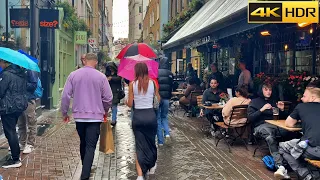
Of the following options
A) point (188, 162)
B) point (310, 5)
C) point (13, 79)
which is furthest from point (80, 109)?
point (310, 5)

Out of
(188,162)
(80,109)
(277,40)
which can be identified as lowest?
(188,162)

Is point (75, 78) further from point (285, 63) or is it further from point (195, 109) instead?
point (195, 109)

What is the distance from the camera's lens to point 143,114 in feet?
18.4

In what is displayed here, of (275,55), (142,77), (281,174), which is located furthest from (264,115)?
(275,55)

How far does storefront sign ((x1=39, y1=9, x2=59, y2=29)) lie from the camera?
13211mm

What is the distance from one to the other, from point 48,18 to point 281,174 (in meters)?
9.69

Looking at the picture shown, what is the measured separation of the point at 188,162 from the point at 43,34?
9050mm

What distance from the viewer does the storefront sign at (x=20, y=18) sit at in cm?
1050

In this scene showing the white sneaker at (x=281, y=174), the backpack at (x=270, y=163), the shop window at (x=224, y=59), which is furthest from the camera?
the shop window at (x=224, y=59)

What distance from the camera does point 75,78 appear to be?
18.2 feet

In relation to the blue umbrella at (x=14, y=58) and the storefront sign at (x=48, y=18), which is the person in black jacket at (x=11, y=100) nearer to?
the blue umbrella at (x=14, y=58)

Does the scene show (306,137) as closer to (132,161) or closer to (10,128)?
(132,161)

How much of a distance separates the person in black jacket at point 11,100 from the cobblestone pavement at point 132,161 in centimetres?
35

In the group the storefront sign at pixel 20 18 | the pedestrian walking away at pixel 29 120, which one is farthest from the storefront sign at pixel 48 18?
the pedestrian walking away at pixel 29 120
